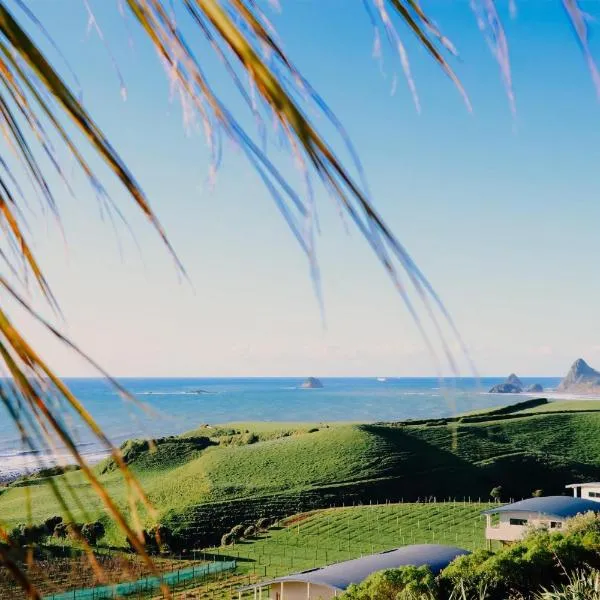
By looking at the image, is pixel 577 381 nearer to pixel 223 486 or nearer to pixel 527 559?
pixel 223 486

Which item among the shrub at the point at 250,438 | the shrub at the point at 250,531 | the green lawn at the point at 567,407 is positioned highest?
the green lawn at the point at 567,407

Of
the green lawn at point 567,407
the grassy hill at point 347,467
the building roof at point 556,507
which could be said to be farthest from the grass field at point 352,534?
the green lawn at point 567,407

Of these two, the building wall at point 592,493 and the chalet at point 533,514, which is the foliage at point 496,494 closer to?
the building wall at point 592,493

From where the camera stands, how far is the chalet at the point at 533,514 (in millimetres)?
30098

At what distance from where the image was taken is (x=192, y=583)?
3077cm

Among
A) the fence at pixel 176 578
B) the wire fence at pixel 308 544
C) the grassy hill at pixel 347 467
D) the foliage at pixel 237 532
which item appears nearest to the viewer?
the fence at pixel 176 578

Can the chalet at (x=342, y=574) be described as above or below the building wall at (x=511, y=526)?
above

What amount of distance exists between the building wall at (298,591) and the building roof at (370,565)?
0.17m

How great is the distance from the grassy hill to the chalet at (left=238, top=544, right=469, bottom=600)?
22419 mm

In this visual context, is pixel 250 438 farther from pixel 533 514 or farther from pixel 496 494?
pixel 533 514

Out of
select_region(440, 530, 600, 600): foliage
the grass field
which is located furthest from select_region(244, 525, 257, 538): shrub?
select_region(440, 530, 600, 600): foliage

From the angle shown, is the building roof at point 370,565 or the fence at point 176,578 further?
the fence at point 176,578

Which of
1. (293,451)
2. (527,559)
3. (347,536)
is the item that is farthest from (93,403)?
(527,559)

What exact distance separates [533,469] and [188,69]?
60544 millimetres
